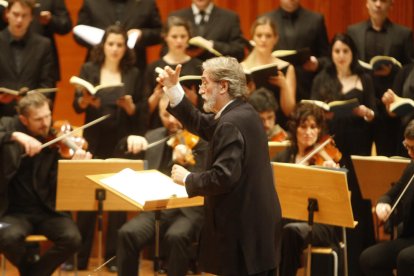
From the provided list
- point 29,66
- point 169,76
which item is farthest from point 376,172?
point 29,66

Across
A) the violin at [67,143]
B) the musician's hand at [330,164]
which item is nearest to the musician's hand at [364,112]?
the musician's hand at [330,164]

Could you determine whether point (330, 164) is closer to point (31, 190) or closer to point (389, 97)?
point (389, 97)

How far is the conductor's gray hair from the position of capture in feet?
12.8

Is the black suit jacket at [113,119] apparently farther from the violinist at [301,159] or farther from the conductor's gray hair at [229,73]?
the conductor's gray hair at [229,73]

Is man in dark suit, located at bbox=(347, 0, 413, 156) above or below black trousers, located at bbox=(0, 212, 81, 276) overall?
above

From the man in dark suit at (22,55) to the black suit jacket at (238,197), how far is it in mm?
2474

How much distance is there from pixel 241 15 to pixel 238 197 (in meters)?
4.17

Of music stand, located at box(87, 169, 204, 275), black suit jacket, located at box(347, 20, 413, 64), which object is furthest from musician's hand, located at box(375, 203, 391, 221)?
black suit jacket, located at box(347, 20, 413, 64)

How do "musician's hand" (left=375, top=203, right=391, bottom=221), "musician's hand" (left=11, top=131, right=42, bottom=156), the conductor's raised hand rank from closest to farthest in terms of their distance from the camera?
the conductor's raised hand
"musician's hand" (left=375, top=203, right=391, bottom=221)
"musician's hand" (left=11, top=131, right=42, bottom=156)

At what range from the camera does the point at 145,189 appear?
4309 millimetres

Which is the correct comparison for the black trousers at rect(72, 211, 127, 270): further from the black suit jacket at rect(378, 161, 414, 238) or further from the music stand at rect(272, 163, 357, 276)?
the black suit jacket at rect(378, 161, 414, 238)

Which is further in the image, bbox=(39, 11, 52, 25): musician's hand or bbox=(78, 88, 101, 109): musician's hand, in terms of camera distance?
bbox=(39, 11, 52, 25): musician's hand

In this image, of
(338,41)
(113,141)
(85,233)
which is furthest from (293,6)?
(85,233)

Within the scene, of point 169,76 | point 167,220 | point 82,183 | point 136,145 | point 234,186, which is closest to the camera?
point 234,186
